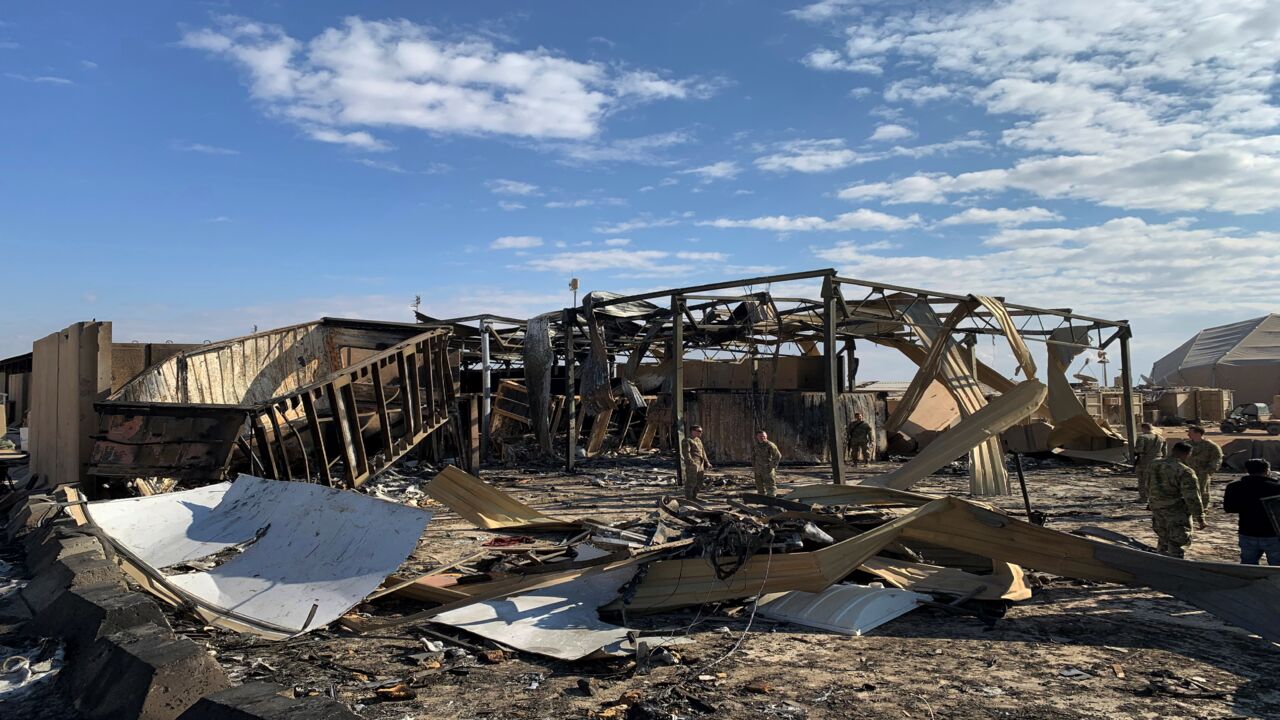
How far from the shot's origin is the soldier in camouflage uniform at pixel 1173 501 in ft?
25.7

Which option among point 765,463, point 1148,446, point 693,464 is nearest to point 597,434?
point 693,464

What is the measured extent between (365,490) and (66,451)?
4019mm

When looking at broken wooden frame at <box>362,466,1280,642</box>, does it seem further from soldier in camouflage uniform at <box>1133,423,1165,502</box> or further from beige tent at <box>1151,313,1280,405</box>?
beige tent at <box>1151,313,1280,405</box>

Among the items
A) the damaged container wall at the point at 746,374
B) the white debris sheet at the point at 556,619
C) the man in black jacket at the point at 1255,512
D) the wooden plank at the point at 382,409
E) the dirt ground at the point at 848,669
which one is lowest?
the dirt ground at the point at 848,669

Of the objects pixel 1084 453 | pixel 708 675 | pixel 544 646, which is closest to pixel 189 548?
pixel 544 646

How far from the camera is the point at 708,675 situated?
494 centimetres

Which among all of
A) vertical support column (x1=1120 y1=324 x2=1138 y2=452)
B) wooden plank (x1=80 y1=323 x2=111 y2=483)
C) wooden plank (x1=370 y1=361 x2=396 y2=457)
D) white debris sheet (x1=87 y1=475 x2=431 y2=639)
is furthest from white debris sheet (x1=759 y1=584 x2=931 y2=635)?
vertical support column (x1=1120 y1=324 x2=1138 y2=452)

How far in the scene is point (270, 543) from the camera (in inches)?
267

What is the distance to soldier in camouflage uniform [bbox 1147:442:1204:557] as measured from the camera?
25.7 feet

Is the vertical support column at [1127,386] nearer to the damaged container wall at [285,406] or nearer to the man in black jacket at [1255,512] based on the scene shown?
the man in black jacket at [1255,512]

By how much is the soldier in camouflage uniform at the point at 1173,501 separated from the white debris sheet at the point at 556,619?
18.5 ft

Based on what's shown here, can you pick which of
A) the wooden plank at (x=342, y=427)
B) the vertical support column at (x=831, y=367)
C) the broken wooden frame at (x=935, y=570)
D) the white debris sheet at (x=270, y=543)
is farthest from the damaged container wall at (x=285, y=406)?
the vertical support column at (x=831, y=367)

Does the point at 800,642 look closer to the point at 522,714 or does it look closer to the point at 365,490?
the point at 522,714

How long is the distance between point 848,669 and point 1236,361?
50.1 m
